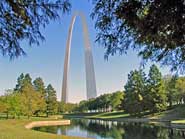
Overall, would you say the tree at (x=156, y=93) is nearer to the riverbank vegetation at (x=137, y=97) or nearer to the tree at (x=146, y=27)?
the riverbank vegetation at (x=137, y=97)

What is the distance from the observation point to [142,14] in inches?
185

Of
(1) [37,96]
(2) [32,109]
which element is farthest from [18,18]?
(1) [37,96]

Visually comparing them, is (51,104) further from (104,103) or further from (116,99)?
(104,103)

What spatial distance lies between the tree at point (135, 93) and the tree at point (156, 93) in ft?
6.52

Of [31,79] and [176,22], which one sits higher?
[31,79]

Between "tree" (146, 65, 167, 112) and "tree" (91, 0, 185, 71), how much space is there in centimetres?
5822

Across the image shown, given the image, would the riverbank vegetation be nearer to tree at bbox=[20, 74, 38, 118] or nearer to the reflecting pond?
tree at bbox=[20, 74, 38, 118]

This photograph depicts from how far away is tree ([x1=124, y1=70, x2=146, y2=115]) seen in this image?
217 ft

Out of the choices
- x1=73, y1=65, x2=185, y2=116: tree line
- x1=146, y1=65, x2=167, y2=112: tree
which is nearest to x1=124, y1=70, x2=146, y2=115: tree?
x1=73, y1=65, x2=185, y2=116: tree line

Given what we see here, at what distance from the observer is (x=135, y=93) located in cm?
6800

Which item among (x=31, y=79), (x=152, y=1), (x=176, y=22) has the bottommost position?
(x=176, y=22)

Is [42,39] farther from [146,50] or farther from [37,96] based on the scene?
[37,96]

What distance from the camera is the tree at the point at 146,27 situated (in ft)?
13.7

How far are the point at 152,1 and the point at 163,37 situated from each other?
82cm
